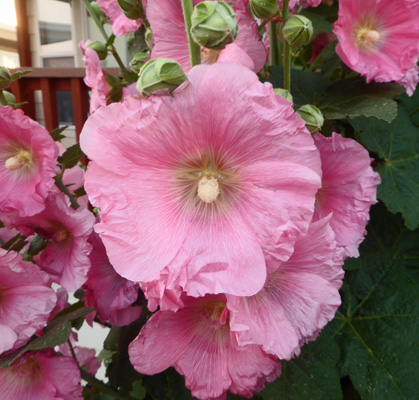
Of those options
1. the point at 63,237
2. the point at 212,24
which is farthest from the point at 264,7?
the point at 63,237

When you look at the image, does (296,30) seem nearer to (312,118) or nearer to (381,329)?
(312,118)

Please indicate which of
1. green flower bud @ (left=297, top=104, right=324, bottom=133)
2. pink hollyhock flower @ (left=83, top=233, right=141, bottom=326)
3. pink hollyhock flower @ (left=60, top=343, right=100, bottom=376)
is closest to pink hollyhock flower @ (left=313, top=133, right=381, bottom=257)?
green flower bud @ (left=297, top=104, right=324, bottom=133)

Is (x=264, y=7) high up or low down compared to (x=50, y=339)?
up

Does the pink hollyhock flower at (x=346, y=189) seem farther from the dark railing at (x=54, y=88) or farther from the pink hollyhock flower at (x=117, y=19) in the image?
the dark railing at (x=54, y=88)

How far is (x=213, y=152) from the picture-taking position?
0.35 metres

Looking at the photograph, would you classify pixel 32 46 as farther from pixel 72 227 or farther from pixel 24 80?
pixel 72 227

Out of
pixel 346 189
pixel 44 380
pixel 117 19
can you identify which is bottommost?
pixel 44 380

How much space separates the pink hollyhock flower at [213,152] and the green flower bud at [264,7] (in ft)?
0.50

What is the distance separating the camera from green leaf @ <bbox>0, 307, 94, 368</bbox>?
45 centimetres

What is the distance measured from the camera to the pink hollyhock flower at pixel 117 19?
1.88ft

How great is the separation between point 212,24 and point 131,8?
24cm

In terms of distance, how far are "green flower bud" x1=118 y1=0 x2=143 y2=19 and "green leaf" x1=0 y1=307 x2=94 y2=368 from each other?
34 centimetres

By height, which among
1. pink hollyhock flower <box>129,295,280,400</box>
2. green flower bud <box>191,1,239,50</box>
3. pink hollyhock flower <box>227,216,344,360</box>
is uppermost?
green flower bud <box>191,1,239,50</box>

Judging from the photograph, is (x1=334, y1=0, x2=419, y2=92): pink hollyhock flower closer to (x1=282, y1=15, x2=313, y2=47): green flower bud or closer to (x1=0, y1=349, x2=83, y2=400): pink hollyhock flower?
(x1=282, y1=15, x2=313, y2=47): green flower bud
